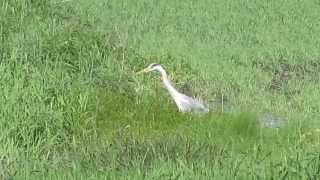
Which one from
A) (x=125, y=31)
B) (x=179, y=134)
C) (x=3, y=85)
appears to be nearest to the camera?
(x=179, y=134)

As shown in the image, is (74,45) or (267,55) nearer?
(74,45)

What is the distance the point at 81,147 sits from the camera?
663 cm

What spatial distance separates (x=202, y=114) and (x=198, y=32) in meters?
6.95

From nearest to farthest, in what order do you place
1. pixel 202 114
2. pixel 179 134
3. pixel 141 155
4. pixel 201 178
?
pixel 201 178, pixel 141 155, pixel 179 134, pixel 202 114

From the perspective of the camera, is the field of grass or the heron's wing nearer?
the field of grass

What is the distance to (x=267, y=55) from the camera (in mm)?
14781

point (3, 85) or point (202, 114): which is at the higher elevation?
point (3, 85)

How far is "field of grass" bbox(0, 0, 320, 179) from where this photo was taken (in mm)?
5879

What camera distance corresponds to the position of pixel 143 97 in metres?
9.09

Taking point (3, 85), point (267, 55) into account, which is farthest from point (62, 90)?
point (267, 55)

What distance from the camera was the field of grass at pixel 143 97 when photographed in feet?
19.3

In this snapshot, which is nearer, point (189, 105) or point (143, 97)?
point (189, 105)

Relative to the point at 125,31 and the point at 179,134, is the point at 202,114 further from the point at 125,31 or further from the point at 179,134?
the point at 125,31

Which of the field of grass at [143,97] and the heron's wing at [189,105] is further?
the heron's wing at [189,105]
